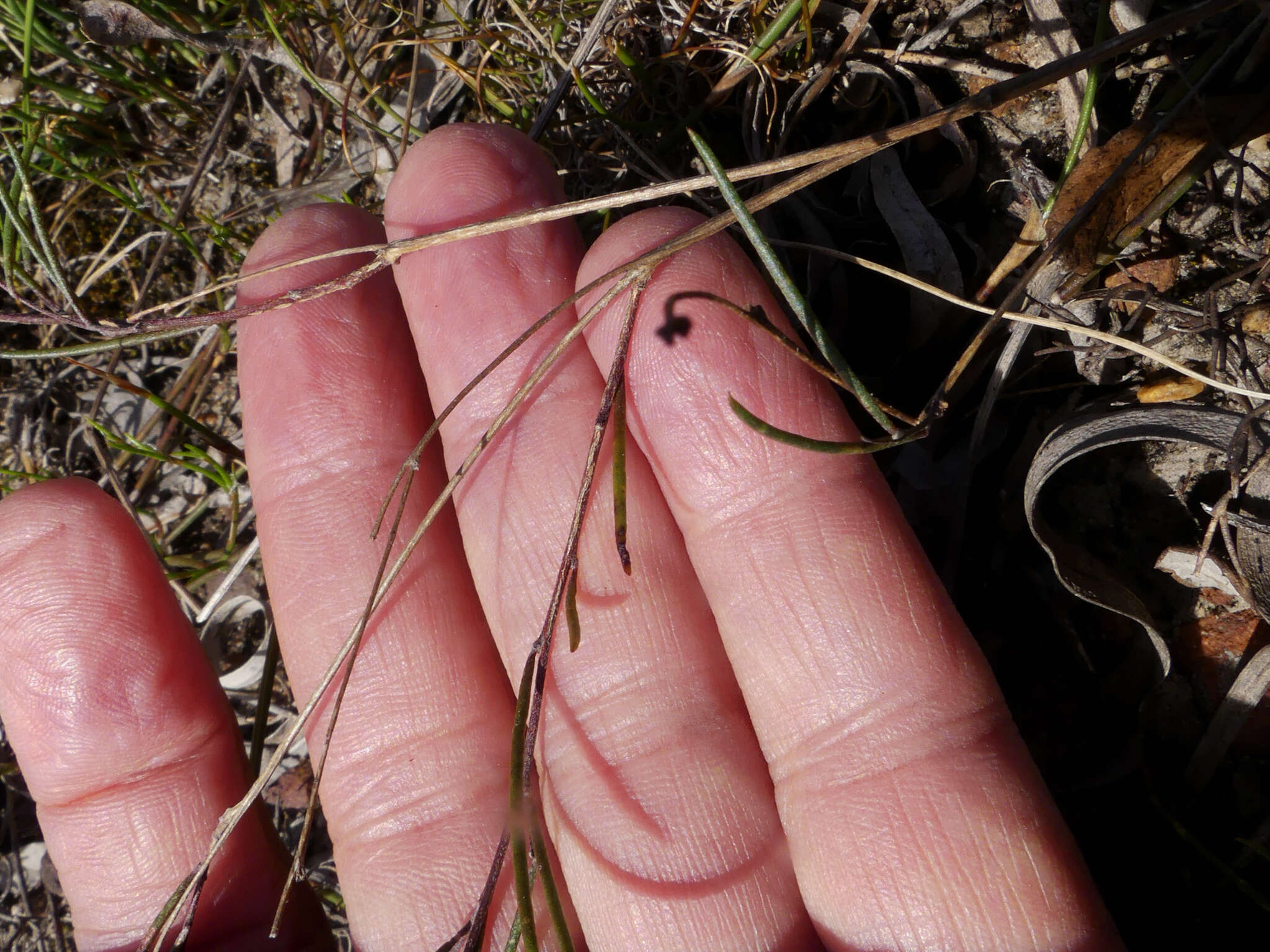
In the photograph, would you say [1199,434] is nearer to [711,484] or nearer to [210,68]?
[711,484]

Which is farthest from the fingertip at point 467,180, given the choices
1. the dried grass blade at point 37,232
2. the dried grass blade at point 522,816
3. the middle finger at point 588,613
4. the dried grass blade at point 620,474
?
the dried grass blade at point 522,816

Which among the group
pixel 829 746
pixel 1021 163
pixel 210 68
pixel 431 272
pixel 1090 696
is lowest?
pixel 1090 696

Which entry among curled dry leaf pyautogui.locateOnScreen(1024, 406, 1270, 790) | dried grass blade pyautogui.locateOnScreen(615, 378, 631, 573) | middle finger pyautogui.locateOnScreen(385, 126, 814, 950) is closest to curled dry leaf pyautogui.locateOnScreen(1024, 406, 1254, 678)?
curled dry leaf pyautogui.locateOnScreen(1024, 406, 1270, 790)

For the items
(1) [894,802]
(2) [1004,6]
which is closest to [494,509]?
(1) [894,802]

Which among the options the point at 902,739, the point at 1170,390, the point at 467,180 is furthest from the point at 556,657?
the point at 1170,390

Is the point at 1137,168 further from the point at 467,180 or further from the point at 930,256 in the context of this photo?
the point at 467,180

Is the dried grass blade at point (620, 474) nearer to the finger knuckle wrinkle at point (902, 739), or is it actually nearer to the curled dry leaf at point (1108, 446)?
the finger knuckle wrinkle at point (902, 739)
